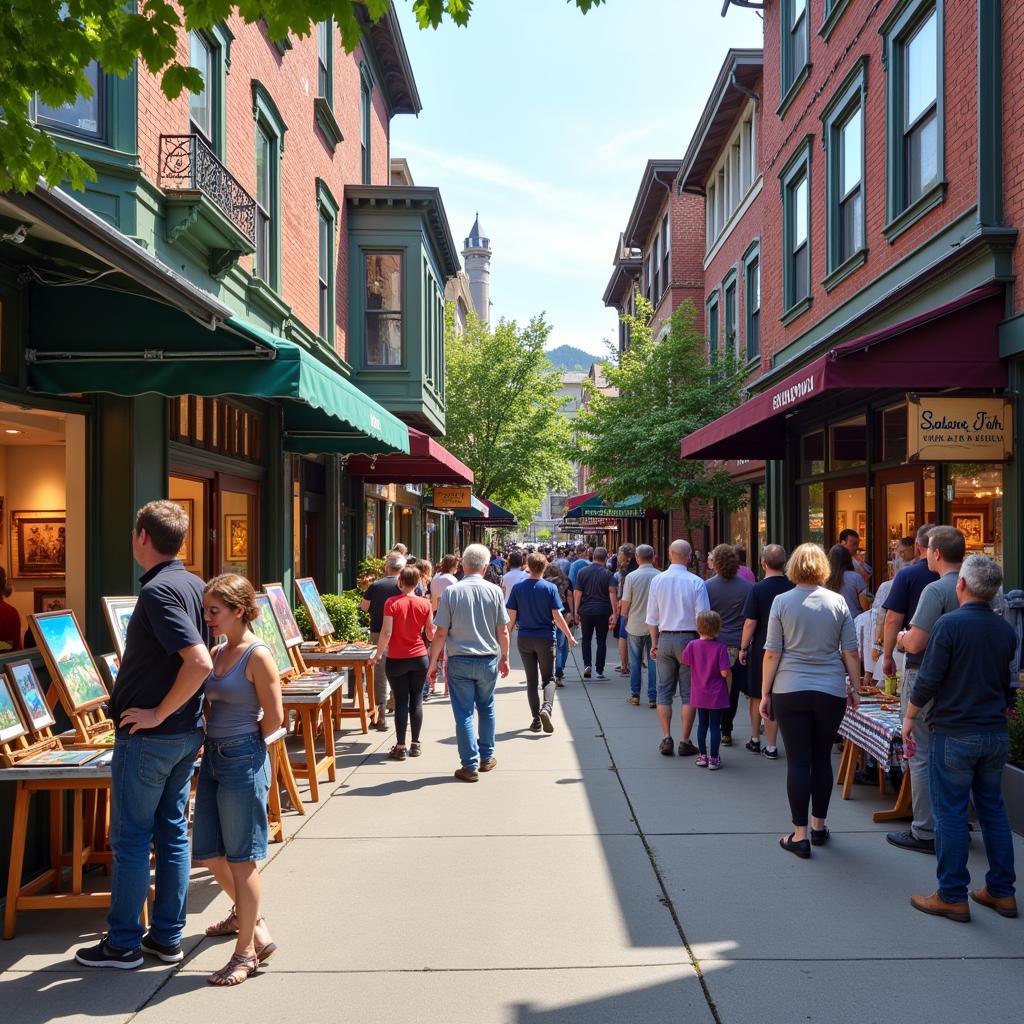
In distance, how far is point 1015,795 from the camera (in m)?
6.82

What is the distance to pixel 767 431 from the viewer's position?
15.9 meters

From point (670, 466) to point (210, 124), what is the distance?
11.7 m

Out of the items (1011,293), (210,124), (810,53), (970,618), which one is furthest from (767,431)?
(970,618)

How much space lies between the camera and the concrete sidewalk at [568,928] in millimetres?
4312

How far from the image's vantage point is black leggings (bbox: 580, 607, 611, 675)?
598 inches

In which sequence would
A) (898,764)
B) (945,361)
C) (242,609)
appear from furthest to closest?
(945,361), (898,764), (242,609)

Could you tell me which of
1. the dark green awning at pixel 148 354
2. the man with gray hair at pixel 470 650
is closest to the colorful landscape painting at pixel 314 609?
the man with gray hair at pixel 470 650

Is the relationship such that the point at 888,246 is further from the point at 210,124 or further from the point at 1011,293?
the point at 210,124

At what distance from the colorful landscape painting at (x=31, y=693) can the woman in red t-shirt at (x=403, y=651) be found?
12.7 feet

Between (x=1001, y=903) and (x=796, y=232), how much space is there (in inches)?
533

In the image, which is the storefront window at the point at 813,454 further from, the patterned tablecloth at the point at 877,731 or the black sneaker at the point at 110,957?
the black sneaker at the point at 110,957

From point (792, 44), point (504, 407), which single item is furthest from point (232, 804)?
point (504, 407)

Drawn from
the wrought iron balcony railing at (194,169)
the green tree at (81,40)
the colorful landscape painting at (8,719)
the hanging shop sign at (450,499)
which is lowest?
the colorful landscape painting at (8,719)

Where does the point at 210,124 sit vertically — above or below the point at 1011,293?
above
